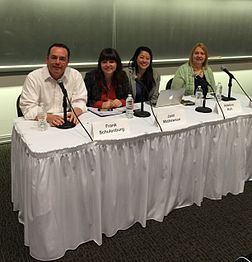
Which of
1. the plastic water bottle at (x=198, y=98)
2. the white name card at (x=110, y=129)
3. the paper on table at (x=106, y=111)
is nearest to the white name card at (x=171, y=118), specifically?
the white name card at (x=110, y=129)

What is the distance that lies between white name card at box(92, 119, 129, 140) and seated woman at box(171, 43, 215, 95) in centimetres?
145

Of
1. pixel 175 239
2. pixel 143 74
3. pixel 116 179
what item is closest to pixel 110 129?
pixel 116 179

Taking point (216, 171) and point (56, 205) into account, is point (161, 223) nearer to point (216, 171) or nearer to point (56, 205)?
point (216, 171)

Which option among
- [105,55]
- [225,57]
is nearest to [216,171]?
[105,55]

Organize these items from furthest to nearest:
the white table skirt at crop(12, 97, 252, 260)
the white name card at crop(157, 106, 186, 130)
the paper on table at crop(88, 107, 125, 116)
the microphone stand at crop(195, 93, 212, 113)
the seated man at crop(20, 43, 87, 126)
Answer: the microphone stand at crop(195, 93, 212, 113) → the paper on table at crop(88, 107, 125, 116) → the seated man at crop(20, 43, 87, 126) → the white name card at crop(157, 106, 186, 130) → the white table skirt at crop(12, 97, 252, 260)

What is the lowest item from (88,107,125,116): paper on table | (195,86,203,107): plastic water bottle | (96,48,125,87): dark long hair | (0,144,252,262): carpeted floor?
(0,144,252,262): carpeted floor

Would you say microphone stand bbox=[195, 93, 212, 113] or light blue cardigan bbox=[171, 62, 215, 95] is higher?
light blue cardigan bbox=[171, 62, 215, 95]

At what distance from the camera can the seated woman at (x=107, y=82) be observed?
2.82 m

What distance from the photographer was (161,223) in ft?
7.82

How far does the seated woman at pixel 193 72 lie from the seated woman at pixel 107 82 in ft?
2.19

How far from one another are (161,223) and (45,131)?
40.7 inches

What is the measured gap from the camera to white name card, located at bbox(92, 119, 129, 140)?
1.99m

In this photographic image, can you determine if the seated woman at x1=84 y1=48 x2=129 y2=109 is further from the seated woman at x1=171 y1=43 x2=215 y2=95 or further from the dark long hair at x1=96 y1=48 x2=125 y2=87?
the seated woman at x1=171 y1=43 x2=215 y2=95

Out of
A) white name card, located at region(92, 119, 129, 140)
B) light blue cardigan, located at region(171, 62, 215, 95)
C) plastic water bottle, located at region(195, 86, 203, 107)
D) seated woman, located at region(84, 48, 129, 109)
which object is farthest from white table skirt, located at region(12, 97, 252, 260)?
light blue cardigan, located at region(171, 62, 215, 95)
